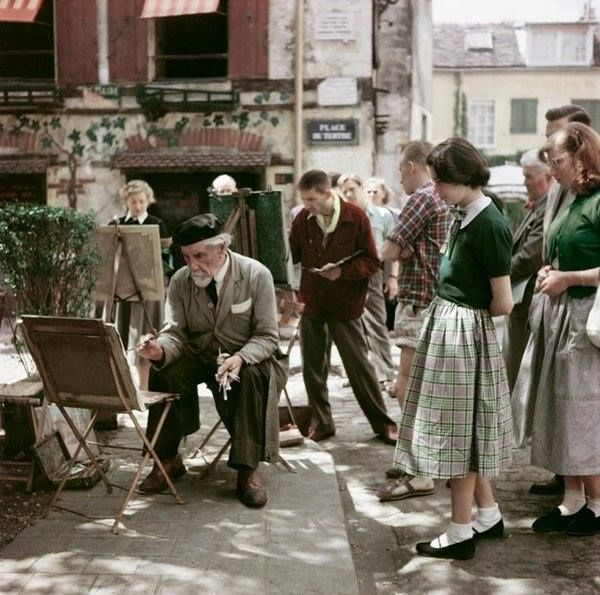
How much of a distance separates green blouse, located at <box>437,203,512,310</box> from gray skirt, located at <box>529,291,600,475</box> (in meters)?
0.57

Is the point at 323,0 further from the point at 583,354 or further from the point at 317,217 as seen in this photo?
the point at 583,354

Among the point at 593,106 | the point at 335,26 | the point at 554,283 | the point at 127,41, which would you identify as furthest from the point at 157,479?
the point at 593,106

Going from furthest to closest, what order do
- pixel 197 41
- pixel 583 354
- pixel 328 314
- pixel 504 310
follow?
1. pixel 197 41
2. pixel 328 314
3. pixel 583 354
4. pixel 504 310

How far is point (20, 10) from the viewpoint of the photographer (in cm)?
1320

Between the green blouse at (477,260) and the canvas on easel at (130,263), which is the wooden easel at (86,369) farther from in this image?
the canvas on easel at (130,263)

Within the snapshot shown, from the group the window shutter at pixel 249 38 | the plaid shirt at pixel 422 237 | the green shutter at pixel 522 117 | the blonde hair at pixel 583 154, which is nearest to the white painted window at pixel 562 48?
the green shutter at pixel 522 117

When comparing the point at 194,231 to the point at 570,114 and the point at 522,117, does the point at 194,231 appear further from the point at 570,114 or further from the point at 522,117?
the point at 522,117

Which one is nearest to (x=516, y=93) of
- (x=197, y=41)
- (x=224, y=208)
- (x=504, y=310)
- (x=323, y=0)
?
(x=197, y=41)

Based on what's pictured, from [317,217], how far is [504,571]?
306cm

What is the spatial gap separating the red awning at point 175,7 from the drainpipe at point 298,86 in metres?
1.13

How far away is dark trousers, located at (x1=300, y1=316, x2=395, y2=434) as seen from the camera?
6559 mm

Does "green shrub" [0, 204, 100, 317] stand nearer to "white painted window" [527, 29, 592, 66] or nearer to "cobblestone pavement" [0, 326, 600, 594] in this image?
"cobblestone pavement" [0, 326, 600, 594]

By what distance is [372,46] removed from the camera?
13344 millimetres

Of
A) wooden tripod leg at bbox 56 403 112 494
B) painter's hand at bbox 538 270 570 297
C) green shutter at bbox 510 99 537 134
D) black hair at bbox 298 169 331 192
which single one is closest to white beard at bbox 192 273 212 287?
wooden tripod leg at bbox 56 403 112 494
